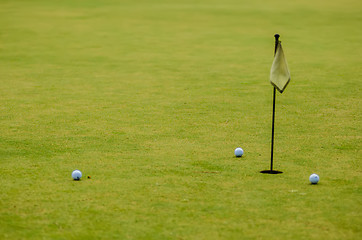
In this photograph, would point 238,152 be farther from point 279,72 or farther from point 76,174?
point 76,174

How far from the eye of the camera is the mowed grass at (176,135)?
6.68 metres

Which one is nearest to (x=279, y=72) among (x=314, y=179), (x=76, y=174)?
(x=314, y=179)

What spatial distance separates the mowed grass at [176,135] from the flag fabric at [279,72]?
1419 millimetres

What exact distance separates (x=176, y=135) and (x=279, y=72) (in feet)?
11.3

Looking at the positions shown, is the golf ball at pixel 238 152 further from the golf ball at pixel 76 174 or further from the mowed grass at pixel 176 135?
the golf ball at pixel 76 174

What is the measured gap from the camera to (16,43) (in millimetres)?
25172

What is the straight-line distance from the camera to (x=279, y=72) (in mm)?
8312

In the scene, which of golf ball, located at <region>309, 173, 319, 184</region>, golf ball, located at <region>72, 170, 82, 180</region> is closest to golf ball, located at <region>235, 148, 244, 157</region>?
golf ball, located at <region>309, 173, 319, 184</region>

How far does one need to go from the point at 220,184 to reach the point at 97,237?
8.19 ft

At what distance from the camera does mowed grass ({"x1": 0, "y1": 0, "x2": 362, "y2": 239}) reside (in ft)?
21.9

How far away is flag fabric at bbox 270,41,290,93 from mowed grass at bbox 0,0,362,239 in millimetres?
1419

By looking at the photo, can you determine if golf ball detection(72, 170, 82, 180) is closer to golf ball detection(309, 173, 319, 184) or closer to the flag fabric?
the flag fabric

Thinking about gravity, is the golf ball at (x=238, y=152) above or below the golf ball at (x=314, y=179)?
above

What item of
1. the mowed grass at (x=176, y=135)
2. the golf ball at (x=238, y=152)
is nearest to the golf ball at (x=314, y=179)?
the mowed grass at (x=176, y=135)
